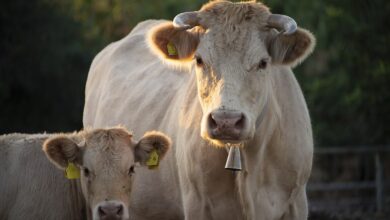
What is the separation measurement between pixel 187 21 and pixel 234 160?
4.07 ft

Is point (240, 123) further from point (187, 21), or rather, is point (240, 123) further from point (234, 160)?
point (187, 21)

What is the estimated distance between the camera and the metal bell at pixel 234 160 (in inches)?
320

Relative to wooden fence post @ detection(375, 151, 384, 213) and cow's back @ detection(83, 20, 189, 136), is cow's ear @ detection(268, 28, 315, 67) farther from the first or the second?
wooden fence post @ detection(375, 151, 384, 213)

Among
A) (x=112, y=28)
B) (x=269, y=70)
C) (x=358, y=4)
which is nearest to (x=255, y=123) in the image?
(x=269, y=70)

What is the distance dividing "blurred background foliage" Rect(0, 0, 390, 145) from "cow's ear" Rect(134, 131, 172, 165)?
35.5 ft

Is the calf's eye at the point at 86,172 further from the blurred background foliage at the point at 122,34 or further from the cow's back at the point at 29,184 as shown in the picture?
the blurred background foliage at the point at 122,34

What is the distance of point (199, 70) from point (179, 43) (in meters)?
0.46

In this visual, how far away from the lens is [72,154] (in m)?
8.30

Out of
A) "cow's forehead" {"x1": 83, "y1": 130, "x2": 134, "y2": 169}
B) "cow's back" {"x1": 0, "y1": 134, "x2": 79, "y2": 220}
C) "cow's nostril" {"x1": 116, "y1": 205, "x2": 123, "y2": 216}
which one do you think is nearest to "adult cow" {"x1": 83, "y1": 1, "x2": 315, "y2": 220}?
"cow's forehead" {"x1": 83, "y1": 130, "x2": 134, "y2": 169}

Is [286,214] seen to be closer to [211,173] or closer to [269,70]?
[211,173]

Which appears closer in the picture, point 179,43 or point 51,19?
point 179,43

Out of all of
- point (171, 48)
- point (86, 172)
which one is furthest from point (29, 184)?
point (171, 48)

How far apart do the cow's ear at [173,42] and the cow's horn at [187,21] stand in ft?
0.18

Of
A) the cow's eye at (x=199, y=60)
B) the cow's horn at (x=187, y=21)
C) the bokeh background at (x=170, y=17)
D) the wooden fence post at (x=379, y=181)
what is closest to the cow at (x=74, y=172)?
the cow's eye at (x=199, y=60)
